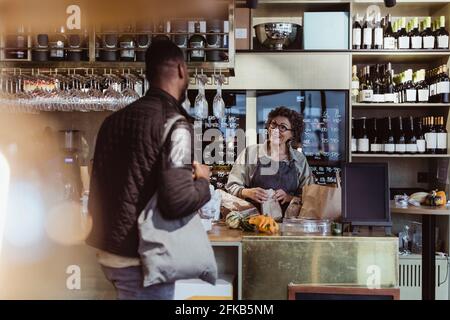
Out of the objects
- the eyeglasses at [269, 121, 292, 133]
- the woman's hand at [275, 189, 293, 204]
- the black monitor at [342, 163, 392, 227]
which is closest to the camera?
the black monitor at [342, 163, 392, 227]

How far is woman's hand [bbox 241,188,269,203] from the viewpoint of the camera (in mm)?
3726

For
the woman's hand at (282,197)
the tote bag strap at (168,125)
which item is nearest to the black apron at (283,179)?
the woman's hand at (282,197)

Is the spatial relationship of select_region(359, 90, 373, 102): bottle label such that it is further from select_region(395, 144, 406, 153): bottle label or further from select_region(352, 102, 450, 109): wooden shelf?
select_region(395, 144, 406, 153): bottle label

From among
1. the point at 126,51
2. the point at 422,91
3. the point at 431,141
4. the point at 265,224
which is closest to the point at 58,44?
the point at 126,51

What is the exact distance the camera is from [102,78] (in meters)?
3.89

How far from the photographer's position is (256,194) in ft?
12.4

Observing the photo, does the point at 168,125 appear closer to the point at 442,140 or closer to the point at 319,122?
the point at 319,122

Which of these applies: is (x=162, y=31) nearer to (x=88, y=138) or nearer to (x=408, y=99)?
(x=88, y=138)

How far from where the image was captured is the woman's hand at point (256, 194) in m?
3.73

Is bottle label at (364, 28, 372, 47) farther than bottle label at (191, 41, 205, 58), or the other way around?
bottle label at (364, 28, 372, 47)

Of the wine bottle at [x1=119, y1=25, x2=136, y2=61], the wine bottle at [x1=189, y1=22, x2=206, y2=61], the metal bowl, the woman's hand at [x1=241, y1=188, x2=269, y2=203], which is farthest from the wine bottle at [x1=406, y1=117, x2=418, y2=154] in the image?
the wine bottle at [x1=119, y1=25, x2=136, y2=61]

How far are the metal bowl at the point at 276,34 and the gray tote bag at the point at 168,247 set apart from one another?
7.51 feet

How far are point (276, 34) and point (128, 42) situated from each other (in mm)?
1146
